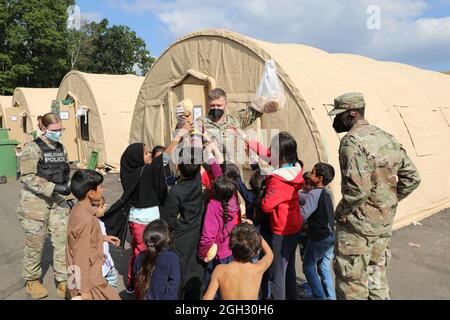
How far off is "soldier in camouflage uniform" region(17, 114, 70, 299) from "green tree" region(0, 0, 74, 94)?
89.8ft

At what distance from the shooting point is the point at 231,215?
11.4ft

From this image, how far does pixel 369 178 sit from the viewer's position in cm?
296

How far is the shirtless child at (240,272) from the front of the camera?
267 centimetres

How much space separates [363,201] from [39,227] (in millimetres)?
3286

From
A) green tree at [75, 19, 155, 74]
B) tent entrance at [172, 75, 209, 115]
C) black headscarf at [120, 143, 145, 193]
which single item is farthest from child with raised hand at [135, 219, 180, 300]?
green tree at [75, 19, 155, 74]

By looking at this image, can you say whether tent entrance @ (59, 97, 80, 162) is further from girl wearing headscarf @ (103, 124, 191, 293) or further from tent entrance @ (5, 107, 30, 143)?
girl wearing headscarf @ (103, 124, 191, 293)

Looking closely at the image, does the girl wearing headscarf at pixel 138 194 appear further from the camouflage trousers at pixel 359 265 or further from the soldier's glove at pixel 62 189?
the camouflage trousers at pixel 359 265

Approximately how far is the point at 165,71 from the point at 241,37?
246cm

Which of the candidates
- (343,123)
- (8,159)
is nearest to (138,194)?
(343,123)

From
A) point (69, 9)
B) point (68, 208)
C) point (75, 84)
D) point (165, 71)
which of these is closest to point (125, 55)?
point (69, 9)

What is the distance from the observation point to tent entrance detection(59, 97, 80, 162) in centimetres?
1327

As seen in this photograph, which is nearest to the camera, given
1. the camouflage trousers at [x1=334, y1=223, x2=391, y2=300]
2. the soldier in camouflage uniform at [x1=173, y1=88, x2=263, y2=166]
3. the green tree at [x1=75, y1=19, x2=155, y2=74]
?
the camouflage trousers at [x1=334, y1=223, x2=391, y2=300]

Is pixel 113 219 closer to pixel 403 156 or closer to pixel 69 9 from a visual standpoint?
pixel 403 156
